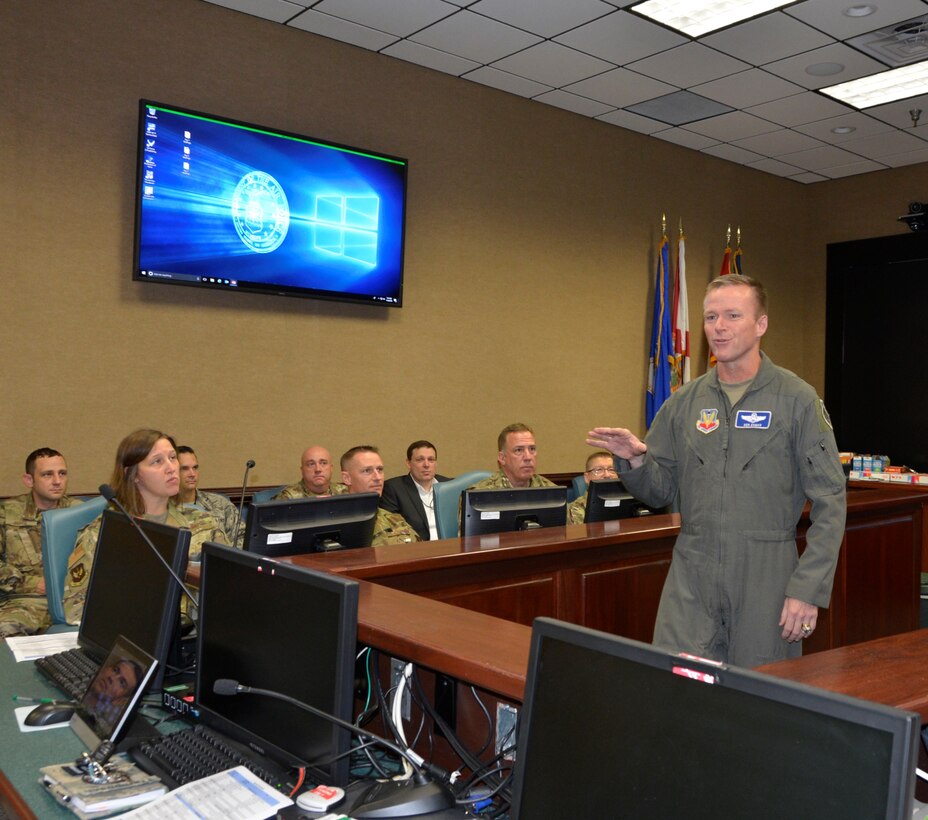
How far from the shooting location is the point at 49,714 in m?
1.72

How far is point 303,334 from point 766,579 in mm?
3318

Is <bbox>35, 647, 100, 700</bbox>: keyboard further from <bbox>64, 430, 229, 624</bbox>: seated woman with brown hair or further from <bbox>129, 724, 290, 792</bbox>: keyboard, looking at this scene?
<bbox>64, 430, 229, 624</bbox>: seated woman with brown hair

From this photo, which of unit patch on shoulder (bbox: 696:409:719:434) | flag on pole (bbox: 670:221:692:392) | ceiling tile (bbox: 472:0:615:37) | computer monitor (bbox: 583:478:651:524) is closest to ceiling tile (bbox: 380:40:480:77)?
ceiling tile (bbox: 472:0:615:37)

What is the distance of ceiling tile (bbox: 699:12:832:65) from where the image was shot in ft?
15.5

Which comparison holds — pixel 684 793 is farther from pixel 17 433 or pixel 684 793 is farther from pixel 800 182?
pixel 800 182

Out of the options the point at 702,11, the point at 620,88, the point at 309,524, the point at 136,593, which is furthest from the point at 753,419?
the point at 620,88

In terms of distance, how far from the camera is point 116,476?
9.98ft

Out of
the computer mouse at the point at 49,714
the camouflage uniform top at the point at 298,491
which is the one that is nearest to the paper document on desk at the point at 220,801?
the computer mouse at the point at 49,714

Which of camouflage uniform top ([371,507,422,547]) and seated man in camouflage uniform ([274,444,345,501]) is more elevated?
seated man in camouflage uniform ([274,444,345,501])

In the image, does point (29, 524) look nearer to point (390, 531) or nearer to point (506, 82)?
point (390, 531)

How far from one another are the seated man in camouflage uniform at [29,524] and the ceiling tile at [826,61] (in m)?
4.43

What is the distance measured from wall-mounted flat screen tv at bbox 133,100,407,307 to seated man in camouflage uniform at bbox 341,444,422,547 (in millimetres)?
1139

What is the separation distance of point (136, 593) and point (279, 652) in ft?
1.96

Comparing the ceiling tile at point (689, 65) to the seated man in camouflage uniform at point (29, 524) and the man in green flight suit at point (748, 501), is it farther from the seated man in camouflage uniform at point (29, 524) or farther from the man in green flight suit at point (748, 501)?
the seated man in camouflage uniform at point (29, 524)
